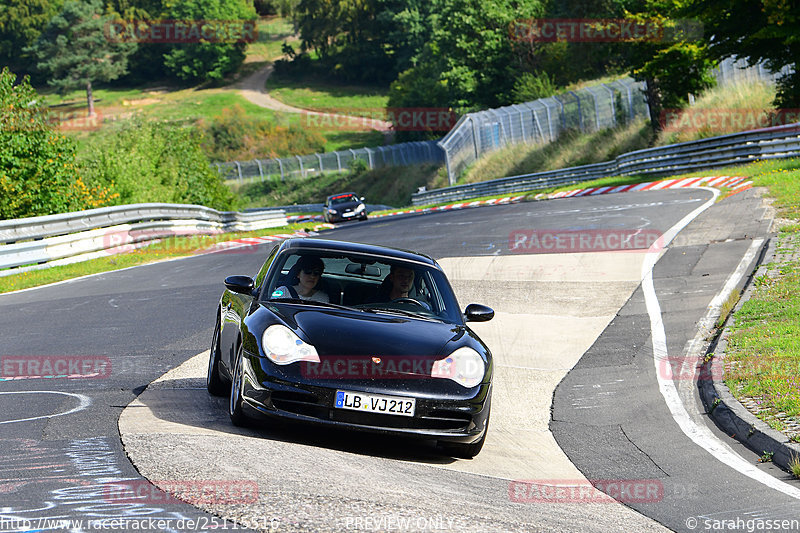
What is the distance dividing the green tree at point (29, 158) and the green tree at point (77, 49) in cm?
9867

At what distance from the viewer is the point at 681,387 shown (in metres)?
9.45

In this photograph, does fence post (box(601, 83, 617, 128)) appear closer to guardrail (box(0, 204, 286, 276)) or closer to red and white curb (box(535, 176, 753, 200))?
red and white curb (box(535, 176, 753, 200))

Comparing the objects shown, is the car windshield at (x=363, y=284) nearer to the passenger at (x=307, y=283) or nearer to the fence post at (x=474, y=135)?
the passenger at (x=307, y=283)

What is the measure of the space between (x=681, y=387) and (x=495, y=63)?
74490 mm

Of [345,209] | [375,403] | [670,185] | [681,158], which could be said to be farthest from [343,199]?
[375,403]

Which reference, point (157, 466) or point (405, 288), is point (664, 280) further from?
point (157, 466)

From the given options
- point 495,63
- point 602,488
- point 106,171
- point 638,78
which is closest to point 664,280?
point 602,488

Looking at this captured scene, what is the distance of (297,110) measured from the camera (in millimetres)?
120688

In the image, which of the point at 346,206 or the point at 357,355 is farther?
the point at 346,206

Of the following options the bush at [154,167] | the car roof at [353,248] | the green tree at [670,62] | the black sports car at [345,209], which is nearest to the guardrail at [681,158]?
the green tree at [670,62]
